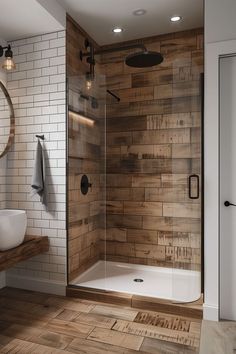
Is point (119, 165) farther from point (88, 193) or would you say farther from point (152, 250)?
point (152, 250)

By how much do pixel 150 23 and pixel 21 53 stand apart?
1.42 m

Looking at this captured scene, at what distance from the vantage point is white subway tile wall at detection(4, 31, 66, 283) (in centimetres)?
285

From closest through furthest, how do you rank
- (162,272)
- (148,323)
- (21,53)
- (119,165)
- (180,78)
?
1. (148,323)
2. (180,78)
3. (21,53)
4. (162,272)
5. (119,165)

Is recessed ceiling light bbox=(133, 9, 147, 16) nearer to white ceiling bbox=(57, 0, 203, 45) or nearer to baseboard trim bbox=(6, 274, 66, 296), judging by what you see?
white ceiling bbox=(57, 0, 203, 45)

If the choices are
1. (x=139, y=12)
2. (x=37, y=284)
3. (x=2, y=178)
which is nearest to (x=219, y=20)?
(x=139, y=12)

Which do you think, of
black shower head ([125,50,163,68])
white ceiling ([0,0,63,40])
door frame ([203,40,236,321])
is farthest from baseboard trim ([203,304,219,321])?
white ceiling ([0,0,63,40])

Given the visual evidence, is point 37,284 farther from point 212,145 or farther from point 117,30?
point 117,30

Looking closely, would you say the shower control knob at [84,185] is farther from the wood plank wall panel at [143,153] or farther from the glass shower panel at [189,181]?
the glass shower panel at [189,181]

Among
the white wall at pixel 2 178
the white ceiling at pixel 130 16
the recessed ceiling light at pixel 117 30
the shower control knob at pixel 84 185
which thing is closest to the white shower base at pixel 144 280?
the white wall at pixel 2 178

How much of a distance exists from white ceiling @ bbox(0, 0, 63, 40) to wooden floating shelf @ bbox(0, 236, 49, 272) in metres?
2.07

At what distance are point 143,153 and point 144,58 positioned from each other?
1.10 m

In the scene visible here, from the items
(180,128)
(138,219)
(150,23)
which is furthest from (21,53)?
(138,219)

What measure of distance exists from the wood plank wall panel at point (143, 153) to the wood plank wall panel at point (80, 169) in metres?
0.47

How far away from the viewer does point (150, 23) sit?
3.04m
